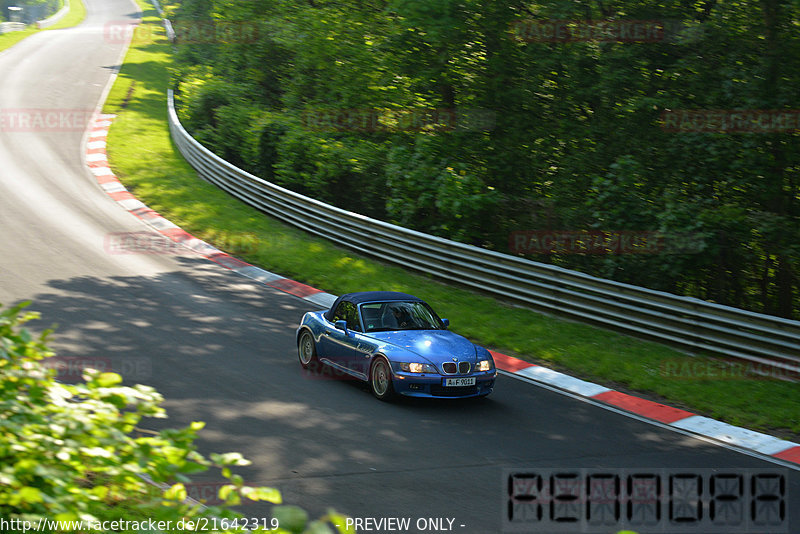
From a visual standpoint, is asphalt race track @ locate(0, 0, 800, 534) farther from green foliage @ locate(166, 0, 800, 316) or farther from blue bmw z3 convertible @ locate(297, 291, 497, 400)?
green foliage @ locate(166, 0, 800, 316)

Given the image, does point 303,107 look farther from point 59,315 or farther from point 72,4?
point 72,4

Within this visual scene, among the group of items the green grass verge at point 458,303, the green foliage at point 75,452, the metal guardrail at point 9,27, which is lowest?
the green grass verge at point 458,303

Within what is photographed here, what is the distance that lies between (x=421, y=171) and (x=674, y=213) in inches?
260

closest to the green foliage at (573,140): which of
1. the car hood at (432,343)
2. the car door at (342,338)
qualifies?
the car hood at (432,343)

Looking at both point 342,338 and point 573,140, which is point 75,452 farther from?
point 573,140

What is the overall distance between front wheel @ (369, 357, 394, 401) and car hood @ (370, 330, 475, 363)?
34 cm

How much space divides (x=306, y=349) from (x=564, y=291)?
5347mm

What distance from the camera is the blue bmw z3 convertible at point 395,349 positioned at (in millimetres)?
9797

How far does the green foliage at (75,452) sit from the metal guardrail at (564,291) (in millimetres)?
9791

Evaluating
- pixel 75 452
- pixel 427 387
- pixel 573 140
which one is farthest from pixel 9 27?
pixel 75 452

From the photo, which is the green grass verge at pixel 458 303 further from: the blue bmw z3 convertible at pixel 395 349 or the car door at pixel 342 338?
Result: the car door at pixel 342 338

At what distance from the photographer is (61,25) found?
70625 mm
